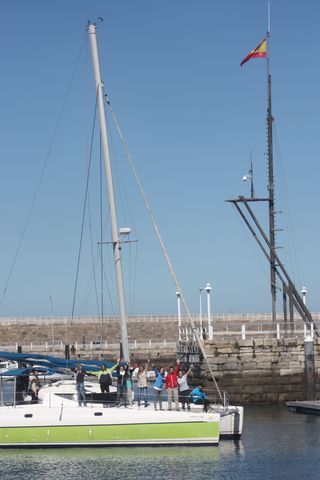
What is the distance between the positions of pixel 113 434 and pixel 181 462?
2935 mm

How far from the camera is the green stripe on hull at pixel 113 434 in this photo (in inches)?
1264

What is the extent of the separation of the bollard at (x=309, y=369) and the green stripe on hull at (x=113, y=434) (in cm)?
1327

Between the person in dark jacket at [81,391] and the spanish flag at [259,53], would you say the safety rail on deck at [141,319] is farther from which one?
the person in dark jacket at [81,391]

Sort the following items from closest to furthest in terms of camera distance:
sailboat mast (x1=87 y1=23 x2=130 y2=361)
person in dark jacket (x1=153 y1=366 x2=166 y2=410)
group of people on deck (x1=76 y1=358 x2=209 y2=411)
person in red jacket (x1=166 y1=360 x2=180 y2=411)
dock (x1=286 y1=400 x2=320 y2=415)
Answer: person in red jacket (x1=166 y1=360 x2=180 y2=411), group of people on deck (x1=76 y1=358 x2=209 y2=411), person in dark jacket (x1=153 y1=366 x2=166 y2=410), sailboat mast (x1=87 y1=23 x2=130 y2=361), dock (x1=286 y1=400 x2=320 y2=415)

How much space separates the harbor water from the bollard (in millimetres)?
9954

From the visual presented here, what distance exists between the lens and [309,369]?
44625mm

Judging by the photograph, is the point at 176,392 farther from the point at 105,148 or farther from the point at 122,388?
the point at 105,148

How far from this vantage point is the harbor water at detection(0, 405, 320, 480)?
2883 cm

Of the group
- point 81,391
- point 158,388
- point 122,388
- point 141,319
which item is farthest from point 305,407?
point 141,319

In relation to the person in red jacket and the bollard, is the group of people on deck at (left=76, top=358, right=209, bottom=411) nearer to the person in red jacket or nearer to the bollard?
the person in red jacket

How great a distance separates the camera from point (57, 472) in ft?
96.9

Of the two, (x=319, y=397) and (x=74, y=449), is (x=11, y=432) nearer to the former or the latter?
(x=74, y=449)

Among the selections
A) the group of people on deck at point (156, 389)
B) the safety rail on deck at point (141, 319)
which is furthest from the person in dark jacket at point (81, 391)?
the safety rail on deck at point (141, 319)

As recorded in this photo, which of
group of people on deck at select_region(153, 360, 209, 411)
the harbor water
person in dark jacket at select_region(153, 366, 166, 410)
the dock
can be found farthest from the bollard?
person in dark jacket at select_region(153, 366, 166, 410)
